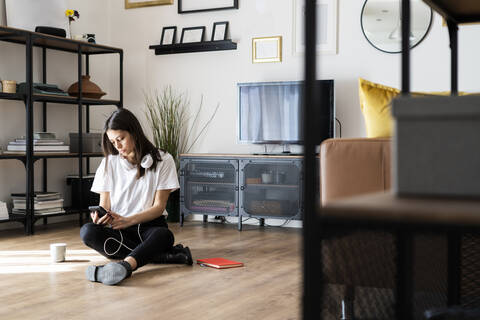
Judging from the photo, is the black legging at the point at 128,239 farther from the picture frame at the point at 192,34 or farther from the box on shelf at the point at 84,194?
the picture frame at the point at 192,34

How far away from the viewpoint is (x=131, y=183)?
3.50 metres

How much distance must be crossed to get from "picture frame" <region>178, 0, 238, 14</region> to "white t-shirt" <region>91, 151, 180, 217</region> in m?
2.42

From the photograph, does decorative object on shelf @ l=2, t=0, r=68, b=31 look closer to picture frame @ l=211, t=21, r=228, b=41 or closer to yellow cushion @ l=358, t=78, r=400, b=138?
picture frame @ l=211, t=21, r=228, b=41

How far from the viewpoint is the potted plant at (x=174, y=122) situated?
18.3 ft

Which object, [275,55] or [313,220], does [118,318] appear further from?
[275,55]

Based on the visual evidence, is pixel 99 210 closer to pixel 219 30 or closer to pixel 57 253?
pixel 57 253

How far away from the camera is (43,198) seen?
4.92 metres

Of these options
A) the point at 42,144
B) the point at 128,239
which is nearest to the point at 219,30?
the point at 42,144

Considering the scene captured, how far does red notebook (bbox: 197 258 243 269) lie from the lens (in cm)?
341

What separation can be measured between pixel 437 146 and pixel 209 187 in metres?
4.46

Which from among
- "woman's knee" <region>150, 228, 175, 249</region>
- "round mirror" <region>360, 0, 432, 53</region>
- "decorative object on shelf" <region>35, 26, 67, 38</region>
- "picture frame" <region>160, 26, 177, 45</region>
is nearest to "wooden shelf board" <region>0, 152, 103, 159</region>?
"decorative object on shelf" <region>35, 26, 67, 38</region>

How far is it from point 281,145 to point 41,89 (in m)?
2.12

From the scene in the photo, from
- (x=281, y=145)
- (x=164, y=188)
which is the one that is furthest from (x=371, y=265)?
(x=281, y=145)

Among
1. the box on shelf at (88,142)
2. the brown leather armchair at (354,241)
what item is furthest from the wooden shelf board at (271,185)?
the brown leather armchair at (354,241)
